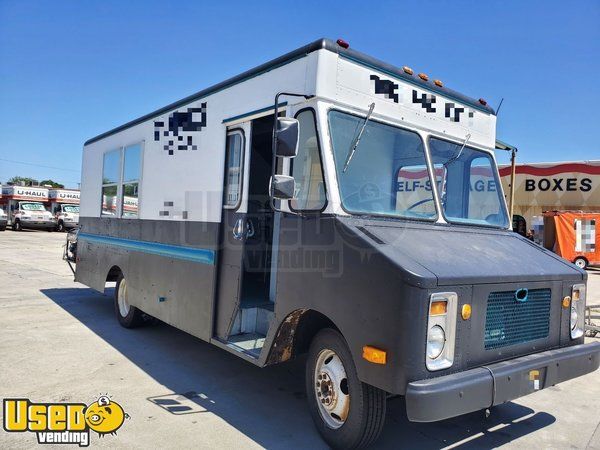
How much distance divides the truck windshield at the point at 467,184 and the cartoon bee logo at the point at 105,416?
10.7 feet

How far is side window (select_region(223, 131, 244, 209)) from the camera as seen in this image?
15.1ft

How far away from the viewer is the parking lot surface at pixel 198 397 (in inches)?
149

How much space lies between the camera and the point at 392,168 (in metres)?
4.02

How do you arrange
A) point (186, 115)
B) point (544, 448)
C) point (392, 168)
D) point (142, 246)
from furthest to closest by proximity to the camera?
1. point (142, 246)
2. point (186, 115)
3. point (392, 168)
4. point (544, 448)

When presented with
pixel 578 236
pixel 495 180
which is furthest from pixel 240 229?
pixel 578 236

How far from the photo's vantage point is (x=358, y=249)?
10.6ft

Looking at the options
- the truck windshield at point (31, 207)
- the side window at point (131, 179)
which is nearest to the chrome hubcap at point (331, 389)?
the side window at point (131, 179)

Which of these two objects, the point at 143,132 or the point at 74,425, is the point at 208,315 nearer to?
the point at 74,425

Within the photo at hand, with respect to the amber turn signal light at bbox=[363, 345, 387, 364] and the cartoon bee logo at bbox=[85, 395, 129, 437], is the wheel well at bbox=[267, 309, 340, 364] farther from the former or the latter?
the cartoon bee logo at bbox=[85, 395, 129, 437]

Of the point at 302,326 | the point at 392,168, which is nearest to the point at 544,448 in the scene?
the point at 302,326

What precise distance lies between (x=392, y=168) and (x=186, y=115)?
2649 millimetres

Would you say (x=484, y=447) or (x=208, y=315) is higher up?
(x=208, y=315)

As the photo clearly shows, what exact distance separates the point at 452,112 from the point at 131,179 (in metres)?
4.38

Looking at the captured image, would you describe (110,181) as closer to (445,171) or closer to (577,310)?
(445,171)
